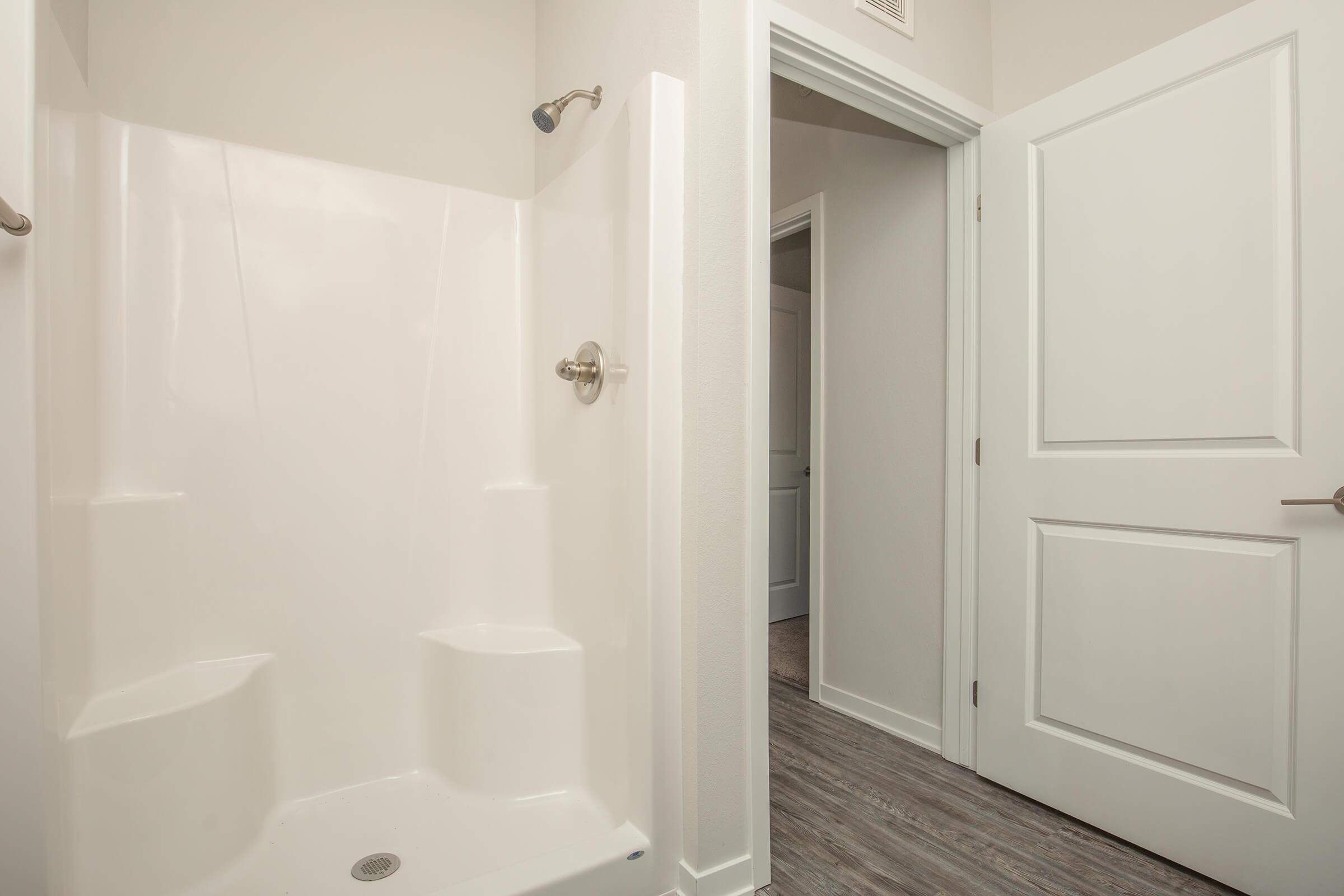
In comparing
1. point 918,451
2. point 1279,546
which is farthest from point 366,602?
point 1279,546

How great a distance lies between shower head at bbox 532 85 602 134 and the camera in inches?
65.7

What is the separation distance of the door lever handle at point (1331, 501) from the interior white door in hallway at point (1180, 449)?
16 millimetres

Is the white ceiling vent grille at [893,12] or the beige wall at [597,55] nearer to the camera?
the beige wall at [597,55]

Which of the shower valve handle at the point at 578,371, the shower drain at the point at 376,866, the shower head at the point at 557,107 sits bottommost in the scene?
the shower drain at the point at 376,866

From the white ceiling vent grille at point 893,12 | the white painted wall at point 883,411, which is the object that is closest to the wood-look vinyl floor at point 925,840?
the white painted wall at point 883,411

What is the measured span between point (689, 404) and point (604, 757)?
87 cm

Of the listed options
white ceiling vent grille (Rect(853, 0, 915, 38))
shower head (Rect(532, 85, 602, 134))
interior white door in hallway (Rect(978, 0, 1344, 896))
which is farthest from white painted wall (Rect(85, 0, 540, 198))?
interior white door in hallway (Rect(978, 0, 1344, 896))

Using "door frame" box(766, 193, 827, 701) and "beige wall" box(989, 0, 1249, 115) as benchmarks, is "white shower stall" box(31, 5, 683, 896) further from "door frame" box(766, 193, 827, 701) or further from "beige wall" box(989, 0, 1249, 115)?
"beige wall" box(989, 0, 1249, 115)

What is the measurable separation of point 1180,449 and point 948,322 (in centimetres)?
72

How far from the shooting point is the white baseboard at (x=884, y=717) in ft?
6.73

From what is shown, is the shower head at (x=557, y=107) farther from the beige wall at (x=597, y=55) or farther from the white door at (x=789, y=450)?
the white door at (x=789, y=450)

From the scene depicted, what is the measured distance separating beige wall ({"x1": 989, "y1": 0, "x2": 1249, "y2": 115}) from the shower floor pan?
229 cm

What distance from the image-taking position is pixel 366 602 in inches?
67.6

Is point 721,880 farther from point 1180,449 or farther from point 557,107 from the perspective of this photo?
point 557,107
